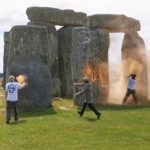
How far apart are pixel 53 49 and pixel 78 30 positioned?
7.82 meters

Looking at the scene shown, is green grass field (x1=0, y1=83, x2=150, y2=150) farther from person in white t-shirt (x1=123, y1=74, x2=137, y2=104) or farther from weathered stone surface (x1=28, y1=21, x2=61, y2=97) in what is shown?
weathered stone surface (x1=28, y1=21, x2=61, y2=97)

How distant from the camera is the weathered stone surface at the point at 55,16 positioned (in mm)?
32406

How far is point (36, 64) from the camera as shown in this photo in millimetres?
22672

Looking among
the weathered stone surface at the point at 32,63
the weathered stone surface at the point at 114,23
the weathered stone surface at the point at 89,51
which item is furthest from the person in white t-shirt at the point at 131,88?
the weathered stone surface at the point at 32,63

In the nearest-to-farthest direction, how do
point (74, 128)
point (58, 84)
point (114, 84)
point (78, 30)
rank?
point (74, 128) < point (78, 30) < point (114, 84) < point (58, 84)

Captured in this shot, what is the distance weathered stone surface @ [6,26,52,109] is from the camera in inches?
878

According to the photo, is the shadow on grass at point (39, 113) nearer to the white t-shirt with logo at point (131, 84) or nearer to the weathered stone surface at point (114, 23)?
the white t-shirt with logo at point (131, 84)

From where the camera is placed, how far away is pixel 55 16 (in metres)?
33.3

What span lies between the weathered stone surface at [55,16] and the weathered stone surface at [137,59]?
524cm

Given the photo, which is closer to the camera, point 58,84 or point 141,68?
point 141,68

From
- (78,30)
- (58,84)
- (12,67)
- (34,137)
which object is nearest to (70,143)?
(34,137)

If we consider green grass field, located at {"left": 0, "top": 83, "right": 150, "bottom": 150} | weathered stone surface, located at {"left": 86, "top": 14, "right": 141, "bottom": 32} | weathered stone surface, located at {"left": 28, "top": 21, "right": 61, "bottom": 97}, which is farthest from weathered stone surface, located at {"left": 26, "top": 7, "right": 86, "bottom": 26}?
green grass field, located at {"left": 0, "top": 83, "right": 150, "bottom": 150}

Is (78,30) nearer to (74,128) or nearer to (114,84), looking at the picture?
(114,84)

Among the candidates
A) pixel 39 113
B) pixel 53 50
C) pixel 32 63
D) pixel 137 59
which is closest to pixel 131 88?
pixel 137 59
